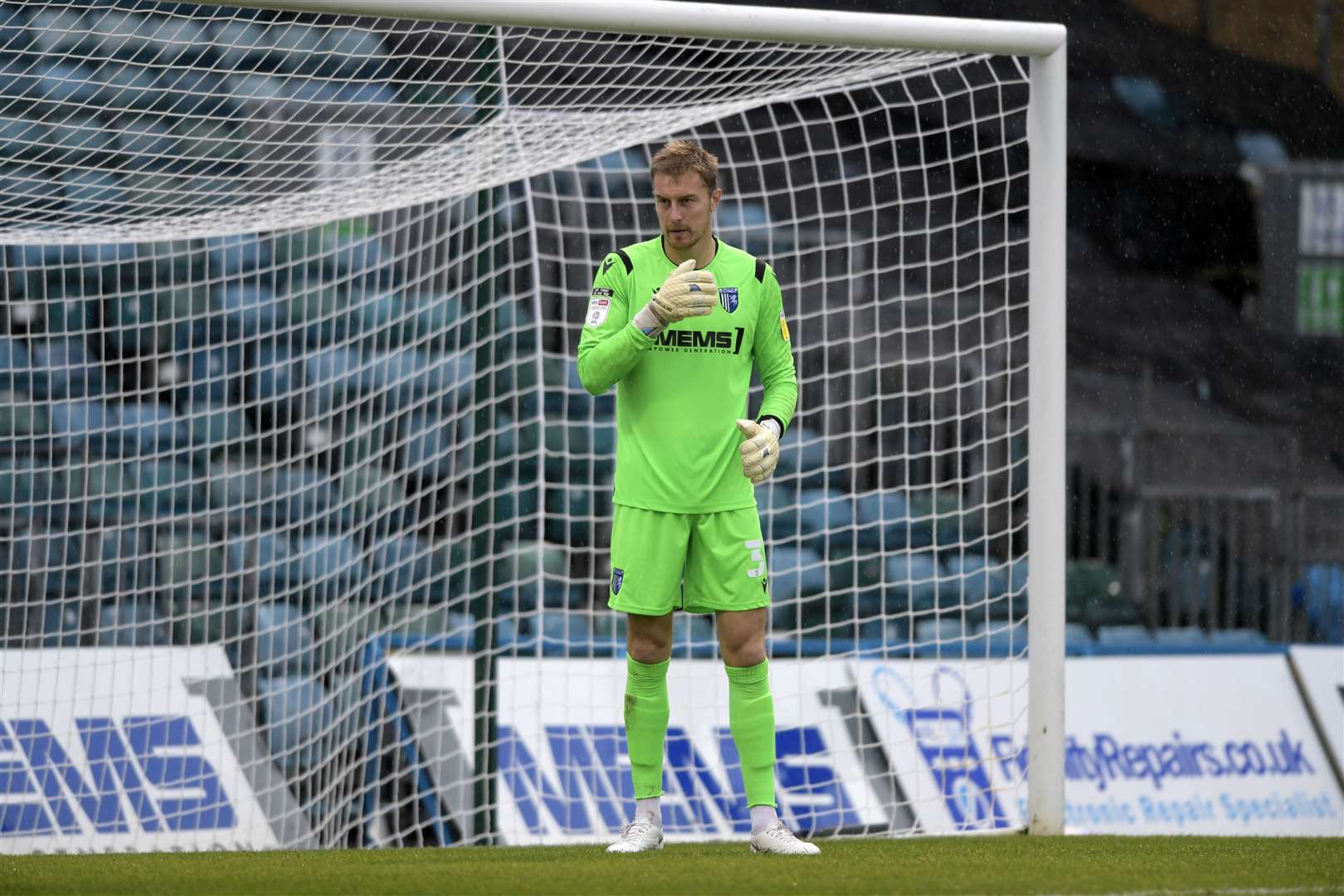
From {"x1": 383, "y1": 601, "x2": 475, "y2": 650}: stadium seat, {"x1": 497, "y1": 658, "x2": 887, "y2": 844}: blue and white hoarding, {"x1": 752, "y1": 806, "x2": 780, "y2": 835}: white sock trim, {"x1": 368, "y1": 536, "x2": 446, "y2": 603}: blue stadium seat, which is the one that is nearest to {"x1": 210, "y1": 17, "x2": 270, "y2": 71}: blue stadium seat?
{"x1": 368, "y1": 536, "x2": 446, "y2": 603}: blue stadium seat

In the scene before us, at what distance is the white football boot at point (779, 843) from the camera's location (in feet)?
10.1

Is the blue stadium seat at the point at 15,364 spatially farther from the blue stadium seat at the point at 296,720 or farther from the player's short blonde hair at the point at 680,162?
the player's short blonde hair at the point at 680,162

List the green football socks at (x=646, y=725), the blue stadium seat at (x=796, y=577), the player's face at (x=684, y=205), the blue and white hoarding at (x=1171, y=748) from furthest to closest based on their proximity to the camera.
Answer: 1. the blue stadium seat at (x=796, y=577)
2. the blue and white hoarding at (x=1171, y=748)
3. the green football socks at (x=646, y=725)
4. the player's face at (x=684, y=205)

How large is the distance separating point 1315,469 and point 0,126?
6431 mm

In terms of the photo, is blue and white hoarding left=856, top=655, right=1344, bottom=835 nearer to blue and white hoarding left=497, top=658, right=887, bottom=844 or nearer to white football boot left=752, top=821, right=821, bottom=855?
blue and white hoarding left=497, top=658, right=887, bottom=844

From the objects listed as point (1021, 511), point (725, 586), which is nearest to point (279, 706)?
point (725, 586)

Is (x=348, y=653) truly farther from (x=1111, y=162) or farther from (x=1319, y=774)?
(x=1111, y=162)

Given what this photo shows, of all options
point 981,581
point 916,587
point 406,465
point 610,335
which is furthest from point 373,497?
point 610,335

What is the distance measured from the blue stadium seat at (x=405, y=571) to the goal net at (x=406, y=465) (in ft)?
0.15

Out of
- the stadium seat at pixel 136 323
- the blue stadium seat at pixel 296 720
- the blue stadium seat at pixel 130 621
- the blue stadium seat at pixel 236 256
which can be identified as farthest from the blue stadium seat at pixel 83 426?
the blue stadium seat at pixel 296 720

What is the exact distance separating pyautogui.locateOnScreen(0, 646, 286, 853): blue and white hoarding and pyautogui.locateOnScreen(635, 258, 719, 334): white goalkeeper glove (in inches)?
99.1

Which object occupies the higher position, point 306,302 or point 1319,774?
point 306,302

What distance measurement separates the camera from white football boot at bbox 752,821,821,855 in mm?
3078

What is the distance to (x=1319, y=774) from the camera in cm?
575
